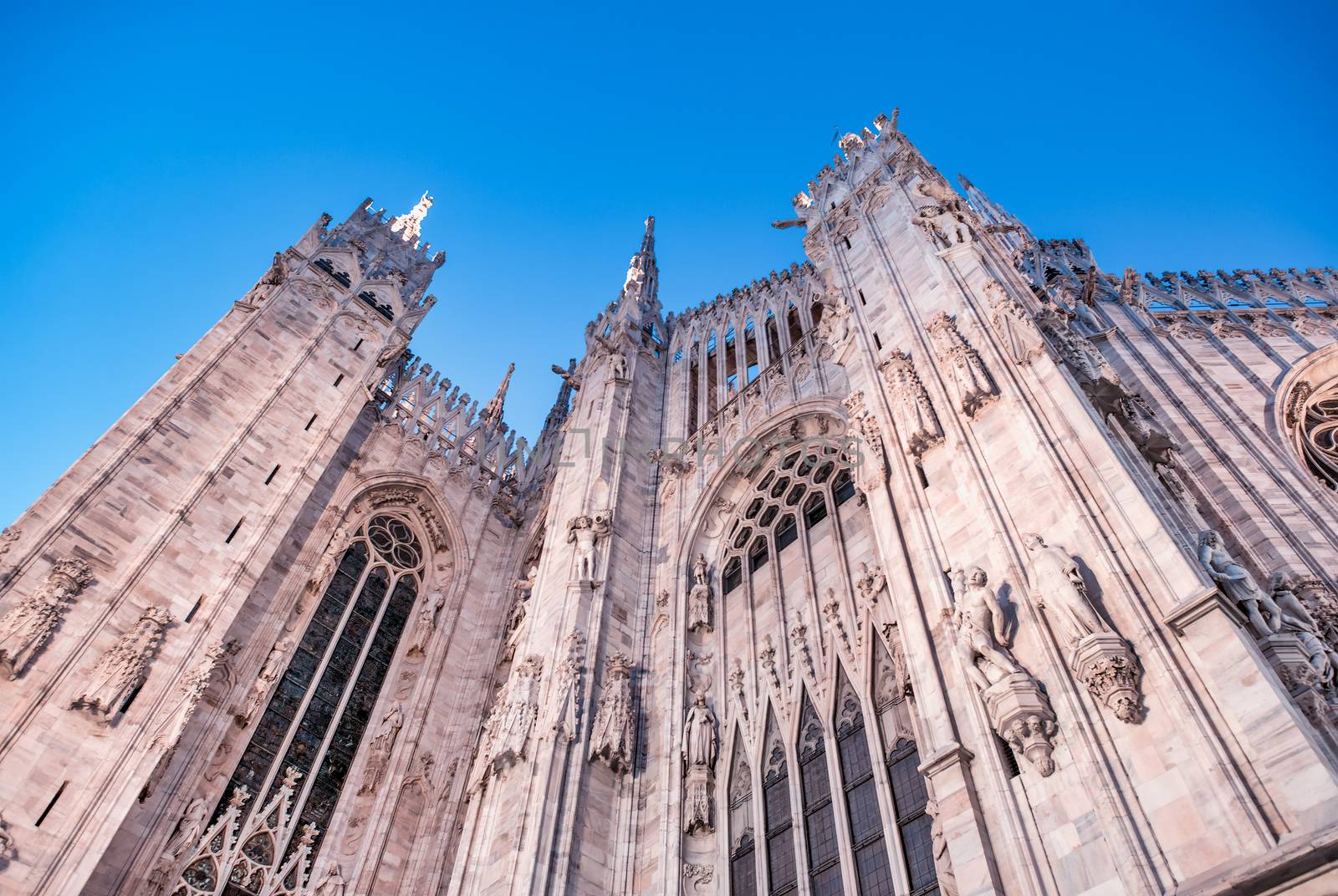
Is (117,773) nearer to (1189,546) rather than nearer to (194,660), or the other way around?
(194,660)

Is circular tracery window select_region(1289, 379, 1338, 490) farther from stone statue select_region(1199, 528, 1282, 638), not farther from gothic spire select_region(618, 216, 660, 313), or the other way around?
gothic spire select_region(618, 216, 660, 313)

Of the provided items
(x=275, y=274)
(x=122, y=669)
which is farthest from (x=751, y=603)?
(x=275, y=274)

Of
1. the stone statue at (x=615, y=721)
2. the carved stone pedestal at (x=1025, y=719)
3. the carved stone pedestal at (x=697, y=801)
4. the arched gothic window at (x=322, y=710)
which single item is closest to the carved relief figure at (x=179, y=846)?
the arched gothic window at (x=322, y=710)

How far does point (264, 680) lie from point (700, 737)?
7.58 meters

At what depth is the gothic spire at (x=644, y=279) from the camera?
26641 millimetres

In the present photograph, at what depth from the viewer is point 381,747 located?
16.8 meters

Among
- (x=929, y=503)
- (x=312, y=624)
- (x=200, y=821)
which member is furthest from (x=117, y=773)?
(x=929, y=503)

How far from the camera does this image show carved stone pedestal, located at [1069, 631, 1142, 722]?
24.8 feet

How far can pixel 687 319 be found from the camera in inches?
1010

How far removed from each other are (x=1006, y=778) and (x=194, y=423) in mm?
15425

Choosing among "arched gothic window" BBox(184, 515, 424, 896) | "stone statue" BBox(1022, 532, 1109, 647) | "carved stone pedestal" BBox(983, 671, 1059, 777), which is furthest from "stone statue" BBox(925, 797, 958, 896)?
"arched gothic window" BBox(184, 515, 424, 896)

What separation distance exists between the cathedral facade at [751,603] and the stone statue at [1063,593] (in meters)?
0.04

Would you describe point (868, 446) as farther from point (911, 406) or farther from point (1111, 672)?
point (1111, 672)

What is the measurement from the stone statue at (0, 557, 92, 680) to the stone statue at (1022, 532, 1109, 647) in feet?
42.3
